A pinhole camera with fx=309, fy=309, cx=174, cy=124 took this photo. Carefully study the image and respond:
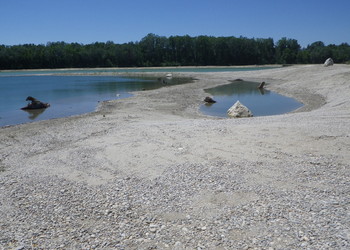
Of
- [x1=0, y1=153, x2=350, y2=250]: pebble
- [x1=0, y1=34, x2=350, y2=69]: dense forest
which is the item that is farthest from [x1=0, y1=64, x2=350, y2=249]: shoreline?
[x1=0, y1=34, x2=350, y2=69]: dense forest

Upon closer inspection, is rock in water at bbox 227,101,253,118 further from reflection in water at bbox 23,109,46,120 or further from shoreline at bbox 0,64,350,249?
reflection in water at bbox 23,109,46,120

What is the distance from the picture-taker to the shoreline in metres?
6.77

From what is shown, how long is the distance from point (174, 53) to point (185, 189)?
153 meters

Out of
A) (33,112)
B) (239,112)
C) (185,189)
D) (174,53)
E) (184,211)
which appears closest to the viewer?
(184,211)

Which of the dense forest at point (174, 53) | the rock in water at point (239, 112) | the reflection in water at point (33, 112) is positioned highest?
the dense forest at point (174, 53)

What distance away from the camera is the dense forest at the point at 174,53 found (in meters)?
143

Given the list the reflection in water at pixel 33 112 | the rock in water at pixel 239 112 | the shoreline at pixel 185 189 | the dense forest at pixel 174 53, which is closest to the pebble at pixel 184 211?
the shoreline at pixel 185 189

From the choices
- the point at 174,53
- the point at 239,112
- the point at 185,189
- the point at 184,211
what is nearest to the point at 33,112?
the point at 239,112

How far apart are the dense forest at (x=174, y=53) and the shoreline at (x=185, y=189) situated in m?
139

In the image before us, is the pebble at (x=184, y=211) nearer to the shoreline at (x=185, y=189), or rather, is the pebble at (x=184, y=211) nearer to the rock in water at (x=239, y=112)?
the shoreline at (x=185, y=189)

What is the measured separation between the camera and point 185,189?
891 cm

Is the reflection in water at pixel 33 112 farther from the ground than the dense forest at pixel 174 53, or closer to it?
closer to it

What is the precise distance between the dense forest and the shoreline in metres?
139

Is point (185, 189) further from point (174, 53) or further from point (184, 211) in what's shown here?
point (174, 53)
